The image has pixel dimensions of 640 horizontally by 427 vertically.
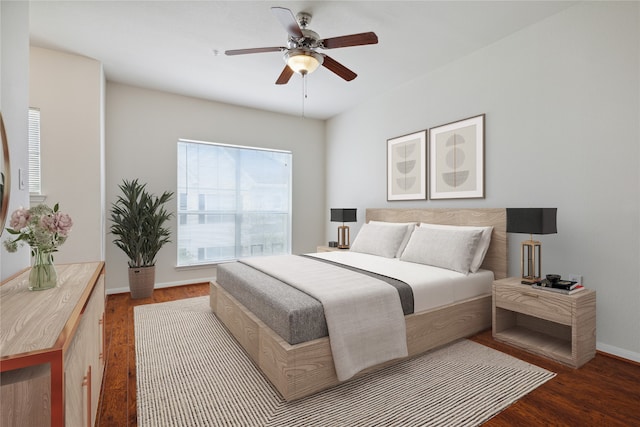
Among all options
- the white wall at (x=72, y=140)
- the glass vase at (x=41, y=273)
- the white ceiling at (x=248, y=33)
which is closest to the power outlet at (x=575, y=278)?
the white ceiling at (x=248, y=33)

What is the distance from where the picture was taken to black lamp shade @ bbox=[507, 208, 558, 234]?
2.32m

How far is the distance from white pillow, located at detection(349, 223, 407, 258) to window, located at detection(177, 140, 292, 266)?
197cm

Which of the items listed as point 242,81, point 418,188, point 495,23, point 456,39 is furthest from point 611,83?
point 242,81

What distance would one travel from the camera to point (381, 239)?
3738mm

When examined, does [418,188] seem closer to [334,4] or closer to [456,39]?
[456,39]

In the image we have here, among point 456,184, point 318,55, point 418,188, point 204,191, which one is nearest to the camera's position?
point 318,55

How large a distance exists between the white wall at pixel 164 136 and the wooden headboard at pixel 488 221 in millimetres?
2675

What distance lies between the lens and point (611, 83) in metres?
2.37

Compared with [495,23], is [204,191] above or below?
below

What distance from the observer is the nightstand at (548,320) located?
217 cm

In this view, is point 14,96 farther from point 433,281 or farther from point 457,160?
point 457,160

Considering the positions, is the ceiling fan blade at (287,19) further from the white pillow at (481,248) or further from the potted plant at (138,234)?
the potted plant at (138,234)

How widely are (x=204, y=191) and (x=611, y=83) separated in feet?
15.8

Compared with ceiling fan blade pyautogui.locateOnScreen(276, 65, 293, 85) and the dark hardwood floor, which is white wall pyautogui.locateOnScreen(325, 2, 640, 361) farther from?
ceiling fan blade pyautogui.locateOnScreen(276, 65, 293, 85)
